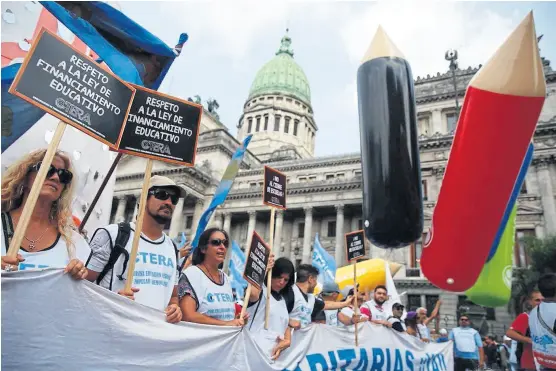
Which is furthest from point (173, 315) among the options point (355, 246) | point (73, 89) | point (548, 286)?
point (355, 246)

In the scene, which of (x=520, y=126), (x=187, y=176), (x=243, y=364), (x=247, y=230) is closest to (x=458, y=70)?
(x=247, y=230)

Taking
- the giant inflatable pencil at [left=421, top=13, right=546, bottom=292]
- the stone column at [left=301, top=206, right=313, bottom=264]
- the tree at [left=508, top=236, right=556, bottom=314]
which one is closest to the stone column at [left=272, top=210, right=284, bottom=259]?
the stone column at [left=301, top=206, right=313, bottom=264]

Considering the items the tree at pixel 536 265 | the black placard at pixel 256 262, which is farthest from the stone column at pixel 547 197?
the black placard at pixel 256 262

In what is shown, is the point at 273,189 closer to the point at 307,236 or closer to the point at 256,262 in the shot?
the point at 256,262

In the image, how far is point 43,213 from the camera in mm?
2936

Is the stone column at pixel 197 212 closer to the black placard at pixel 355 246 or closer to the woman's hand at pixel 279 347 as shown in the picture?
the black placard at pixel 355 246

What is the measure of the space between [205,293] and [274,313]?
1120 mm

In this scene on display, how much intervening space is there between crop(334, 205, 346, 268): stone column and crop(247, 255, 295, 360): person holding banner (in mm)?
25240

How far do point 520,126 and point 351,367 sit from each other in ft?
11.9

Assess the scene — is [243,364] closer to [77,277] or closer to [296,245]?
[77,277]

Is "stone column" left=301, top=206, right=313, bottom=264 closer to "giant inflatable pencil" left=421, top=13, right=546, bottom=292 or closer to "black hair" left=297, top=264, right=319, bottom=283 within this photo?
"black hair" left=297, top=264, right=319, bottom=283

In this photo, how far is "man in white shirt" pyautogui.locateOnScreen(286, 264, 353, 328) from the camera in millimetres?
4797

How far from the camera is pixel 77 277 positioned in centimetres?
242

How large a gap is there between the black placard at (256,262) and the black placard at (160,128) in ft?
3.83
